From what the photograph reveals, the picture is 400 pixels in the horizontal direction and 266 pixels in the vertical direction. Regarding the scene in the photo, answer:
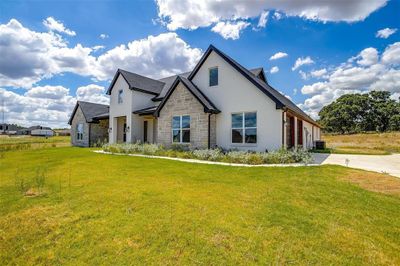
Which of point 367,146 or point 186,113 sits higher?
point 186,113

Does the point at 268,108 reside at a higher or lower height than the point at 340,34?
lower

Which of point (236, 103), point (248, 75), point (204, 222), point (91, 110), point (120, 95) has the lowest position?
point (204, 222)

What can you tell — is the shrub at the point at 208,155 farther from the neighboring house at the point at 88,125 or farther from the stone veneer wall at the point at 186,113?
the neighboring house at the point at 88,125

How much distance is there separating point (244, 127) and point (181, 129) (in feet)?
15.3

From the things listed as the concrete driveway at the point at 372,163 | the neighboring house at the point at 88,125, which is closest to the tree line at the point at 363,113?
the concrete driveway at the point at 372,163

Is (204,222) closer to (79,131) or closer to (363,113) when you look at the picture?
(79,131)

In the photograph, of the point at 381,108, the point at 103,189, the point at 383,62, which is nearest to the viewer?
the point at 103,189

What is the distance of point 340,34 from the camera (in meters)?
13.5

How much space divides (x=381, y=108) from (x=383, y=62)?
5227 cm

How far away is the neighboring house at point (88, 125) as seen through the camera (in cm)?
2538

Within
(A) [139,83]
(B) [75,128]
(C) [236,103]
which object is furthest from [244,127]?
(B) [75,128]

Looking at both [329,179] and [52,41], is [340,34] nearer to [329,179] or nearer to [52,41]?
[329,179]

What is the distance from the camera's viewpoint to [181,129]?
15648 mm

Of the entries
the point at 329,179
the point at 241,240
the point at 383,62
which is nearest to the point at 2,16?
the point at 241,240
